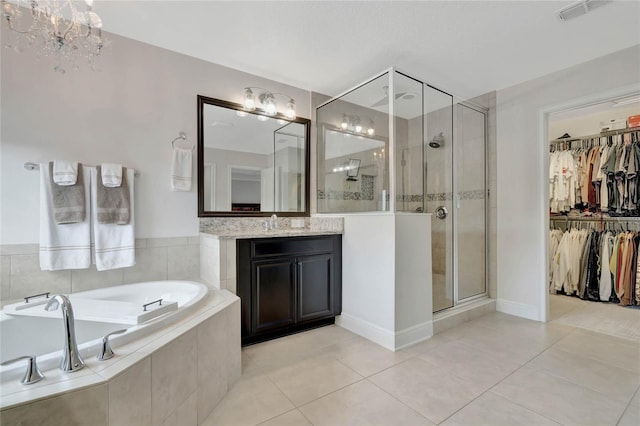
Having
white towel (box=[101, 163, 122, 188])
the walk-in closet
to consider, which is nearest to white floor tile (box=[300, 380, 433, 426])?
white towel (box=[101, 163, 122, 188])

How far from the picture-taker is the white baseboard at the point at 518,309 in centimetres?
296

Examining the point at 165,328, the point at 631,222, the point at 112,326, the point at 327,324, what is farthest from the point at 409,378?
the point at 631,222

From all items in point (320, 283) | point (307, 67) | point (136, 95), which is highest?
point (307, 67)

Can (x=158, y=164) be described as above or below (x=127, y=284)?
above

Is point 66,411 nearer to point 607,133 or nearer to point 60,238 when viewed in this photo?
point 60,238

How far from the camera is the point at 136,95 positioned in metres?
2.30

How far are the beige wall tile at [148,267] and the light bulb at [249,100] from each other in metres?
1.55

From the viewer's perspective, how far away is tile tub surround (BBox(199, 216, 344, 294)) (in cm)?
216

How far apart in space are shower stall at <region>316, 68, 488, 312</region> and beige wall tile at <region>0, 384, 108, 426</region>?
2.16 metres

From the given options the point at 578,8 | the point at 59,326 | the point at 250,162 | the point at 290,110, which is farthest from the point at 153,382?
the point at 578,8

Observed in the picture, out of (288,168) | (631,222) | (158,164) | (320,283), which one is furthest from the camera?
(631,222)

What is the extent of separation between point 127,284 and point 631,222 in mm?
5497

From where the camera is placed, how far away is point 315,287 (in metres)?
2.65

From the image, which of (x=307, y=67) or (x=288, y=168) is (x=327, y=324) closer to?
(x=288, y=168)
